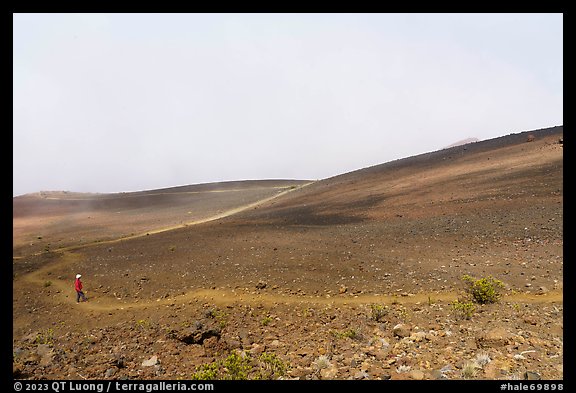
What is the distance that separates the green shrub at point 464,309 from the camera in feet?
24.9

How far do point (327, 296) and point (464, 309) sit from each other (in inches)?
166

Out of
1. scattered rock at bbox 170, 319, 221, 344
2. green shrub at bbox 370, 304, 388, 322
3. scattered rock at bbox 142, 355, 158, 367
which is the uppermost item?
green shrub at bbox 370, 304, 388, 322

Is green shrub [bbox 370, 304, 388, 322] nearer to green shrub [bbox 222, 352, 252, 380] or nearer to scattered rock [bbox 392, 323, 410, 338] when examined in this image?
scattered rock [bbox 392, 323, 410, 338]

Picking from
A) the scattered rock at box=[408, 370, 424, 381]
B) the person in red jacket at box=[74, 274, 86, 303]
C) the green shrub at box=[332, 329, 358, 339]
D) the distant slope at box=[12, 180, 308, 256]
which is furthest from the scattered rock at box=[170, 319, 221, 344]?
the distant slope at box=[12, 180, 308, 256]

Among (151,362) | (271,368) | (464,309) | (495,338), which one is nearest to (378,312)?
(464,309)

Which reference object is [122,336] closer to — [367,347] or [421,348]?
[367,347]

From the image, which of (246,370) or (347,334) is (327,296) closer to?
(347,334)

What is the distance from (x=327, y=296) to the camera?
10648 millimetres

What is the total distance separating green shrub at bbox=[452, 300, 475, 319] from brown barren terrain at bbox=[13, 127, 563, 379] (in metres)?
0.09

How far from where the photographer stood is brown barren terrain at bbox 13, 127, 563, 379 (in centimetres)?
636

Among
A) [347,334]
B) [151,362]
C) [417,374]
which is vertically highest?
[417,374]
